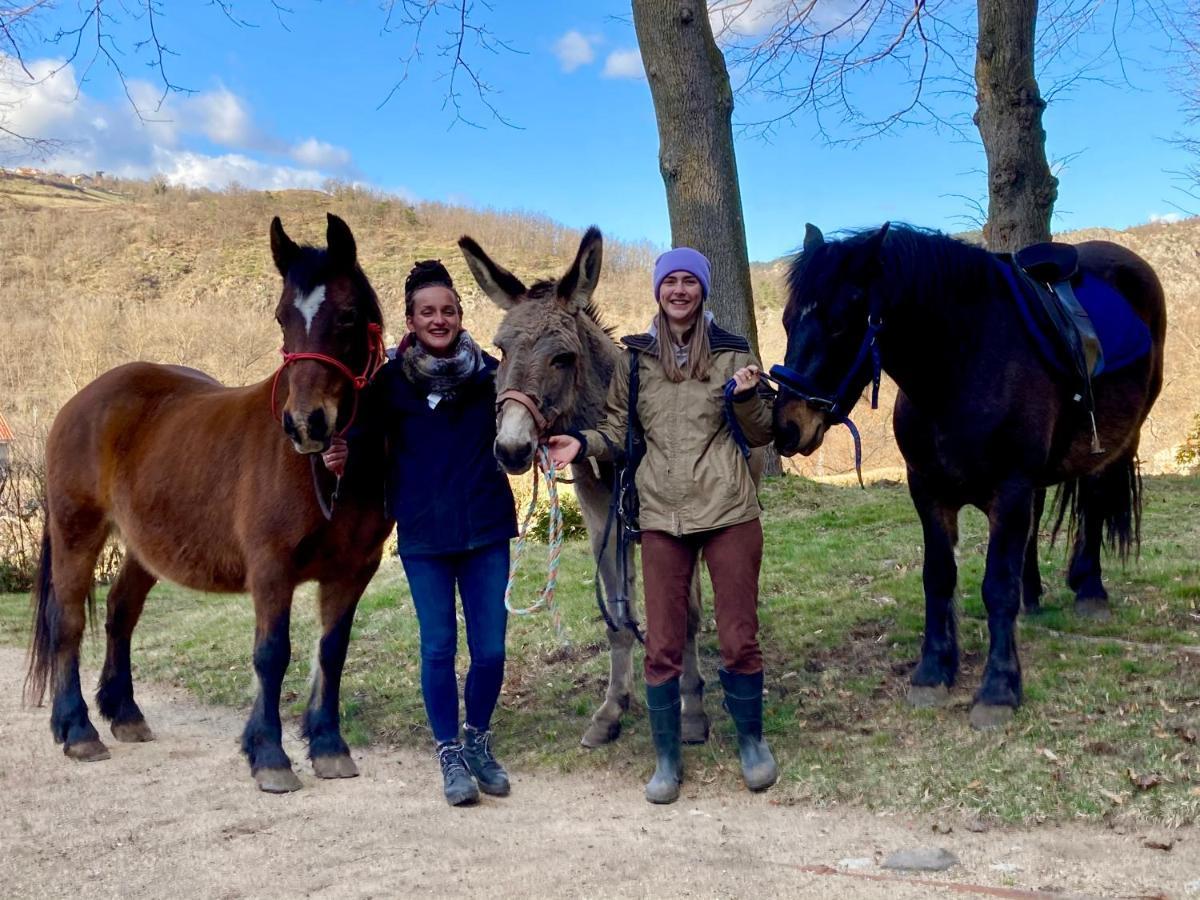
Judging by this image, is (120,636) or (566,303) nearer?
(566,303)

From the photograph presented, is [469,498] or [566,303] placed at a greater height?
[566,303]

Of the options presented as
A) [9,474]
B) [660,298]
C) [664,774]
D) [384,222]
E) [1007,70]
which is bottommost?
[664,774]

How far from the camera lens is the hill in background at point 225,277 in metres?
28.6

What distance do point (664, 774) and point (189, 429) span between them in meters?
3.00

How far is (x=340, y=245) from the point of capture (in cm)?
409

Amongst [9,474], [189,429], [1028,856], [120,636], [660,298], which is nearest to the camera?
[1028,856]

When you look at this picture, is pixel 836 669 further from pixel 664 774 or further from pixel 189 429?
pixel 189 429

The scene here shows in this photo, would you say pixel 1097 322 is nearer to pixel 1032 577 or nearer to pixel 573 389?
pixel 1032 577

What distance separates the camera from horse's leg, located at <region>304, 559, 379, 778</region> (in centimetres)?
451

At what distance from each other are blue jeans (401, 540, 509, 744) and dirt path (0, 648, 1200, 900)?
437mm

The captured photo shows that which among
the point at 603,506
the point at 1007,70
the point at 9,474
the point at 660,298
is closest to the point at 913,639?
the point at 603,506

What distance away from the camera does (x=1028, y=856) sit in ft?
9.98

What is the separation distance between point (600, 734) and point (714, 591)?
1.19 meters

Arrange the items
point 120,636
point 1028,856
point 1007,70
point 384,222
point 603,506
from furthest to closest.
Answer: point 384,222 < point 1007,70 < point 120,636 < point 603,506 < point 1028,856
